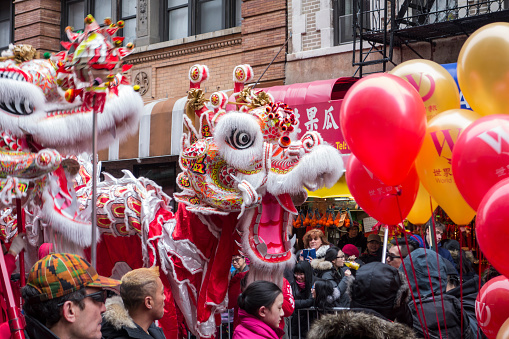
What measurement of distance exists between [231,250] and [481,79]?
2628mm

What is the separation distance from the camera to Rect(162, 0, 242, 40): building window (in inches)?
542

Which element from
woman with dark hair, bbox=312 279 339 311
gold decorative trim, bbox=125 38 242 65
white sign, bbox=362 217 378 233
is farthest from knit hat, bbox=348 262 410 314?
gold decorative trim, bbox=125 38 242 65

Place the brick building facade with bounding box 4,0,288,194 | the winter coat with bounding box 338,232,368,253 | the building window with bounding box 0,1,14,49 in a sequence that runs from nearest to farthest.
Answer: the winter coat with bounding box 338,232,368,253
the brick building facade with bounding box 4,0,288,194
the building window with bounding box 0,1,14,49

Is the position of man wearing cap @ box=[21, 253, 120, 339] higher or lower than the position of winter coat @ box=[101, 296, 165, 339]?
higher

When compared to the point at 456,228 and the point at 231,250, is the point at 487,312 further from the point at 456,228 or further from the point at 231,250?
the point at 456,228

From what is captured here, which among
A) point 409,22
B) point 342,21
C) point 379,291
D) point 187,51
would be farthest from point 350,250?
point 187,51

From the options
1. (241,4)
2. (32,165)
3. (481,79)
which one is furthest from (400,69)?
(241,4)

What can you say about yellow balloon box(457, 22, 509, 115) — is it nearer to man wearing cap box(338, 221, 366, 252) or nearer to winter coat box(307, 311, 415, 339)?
winter coat box(307, 311, 415, 339)

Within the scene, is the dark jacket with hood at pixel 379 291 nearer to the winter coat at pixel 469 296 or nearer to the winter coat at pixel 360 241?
the winter coat at pixel 469 296

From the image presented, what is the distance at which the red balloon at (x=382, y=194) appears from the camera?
451cm

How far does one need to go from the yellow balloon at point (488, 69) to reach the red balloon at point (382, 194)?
681mm

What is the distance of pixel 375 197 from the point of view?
4586 mm

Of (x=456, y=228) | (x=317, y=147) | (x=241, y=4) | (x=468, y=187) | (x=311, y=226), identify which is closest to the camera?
(x=468, y=187)

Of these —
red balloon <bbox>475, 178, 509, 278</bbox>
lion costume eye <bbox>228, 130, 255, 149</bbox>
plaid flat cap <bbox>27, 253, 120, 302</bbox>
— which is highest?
lion costume eye <bbox>228, 130, 255, 149</bbox>
